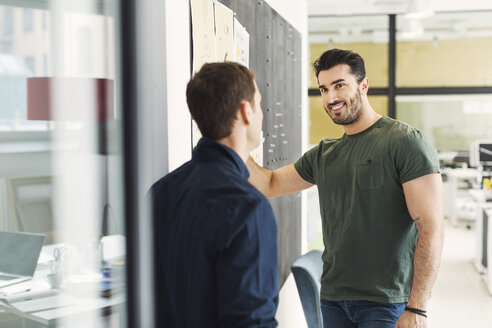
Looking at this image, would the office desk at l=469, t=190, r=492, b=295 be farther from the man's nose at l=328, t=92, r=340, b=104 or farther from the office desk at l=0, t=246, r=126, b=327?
the office desk at l=0, t=246, r=126, b=327

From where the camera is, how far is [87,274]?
99cm

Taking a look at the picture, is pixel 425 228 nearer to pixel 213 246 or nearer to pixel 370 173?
pixel 370 173

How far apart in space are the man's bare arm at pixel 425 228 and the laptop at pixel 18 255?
1257mm

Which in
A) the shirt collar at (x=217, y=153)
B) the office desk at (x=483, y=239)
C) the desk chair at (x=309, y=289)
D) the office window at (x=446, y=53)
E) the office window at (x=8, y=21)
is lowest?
the office desk at (x=483, y=239)

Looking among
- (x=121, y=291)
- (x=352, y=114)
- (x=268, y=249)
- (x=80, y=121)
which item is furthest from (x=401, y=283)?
(x=80, y=121)

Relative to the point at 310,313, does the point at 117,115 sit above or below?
above

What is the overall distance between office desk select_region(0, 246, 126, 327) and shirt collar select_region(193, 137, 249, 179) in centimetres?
31

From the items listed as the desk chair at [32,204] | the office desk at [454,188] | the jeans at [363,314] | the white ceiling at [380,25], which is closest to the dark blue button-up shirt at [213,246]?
the desk chair at [32,204]

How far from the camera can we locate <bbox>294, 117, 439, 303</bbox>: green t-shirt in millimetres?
1814

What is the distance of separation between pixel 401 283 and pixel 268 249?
40.6 inches

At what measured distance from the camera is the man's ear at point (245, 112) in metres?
1.06

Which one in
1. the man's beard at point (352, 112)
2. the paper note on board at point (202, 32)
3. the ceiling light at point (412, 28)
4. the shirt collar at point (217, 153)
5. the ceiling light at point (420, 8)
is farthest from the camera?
the ceiling light at point (412, 28)

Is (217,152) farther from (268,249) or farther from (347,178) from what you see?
(347,178)

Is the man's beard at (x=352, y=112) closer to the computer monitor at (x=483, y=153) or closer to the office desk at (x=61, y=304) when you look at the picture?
the office desk at (x=61, y=304)
